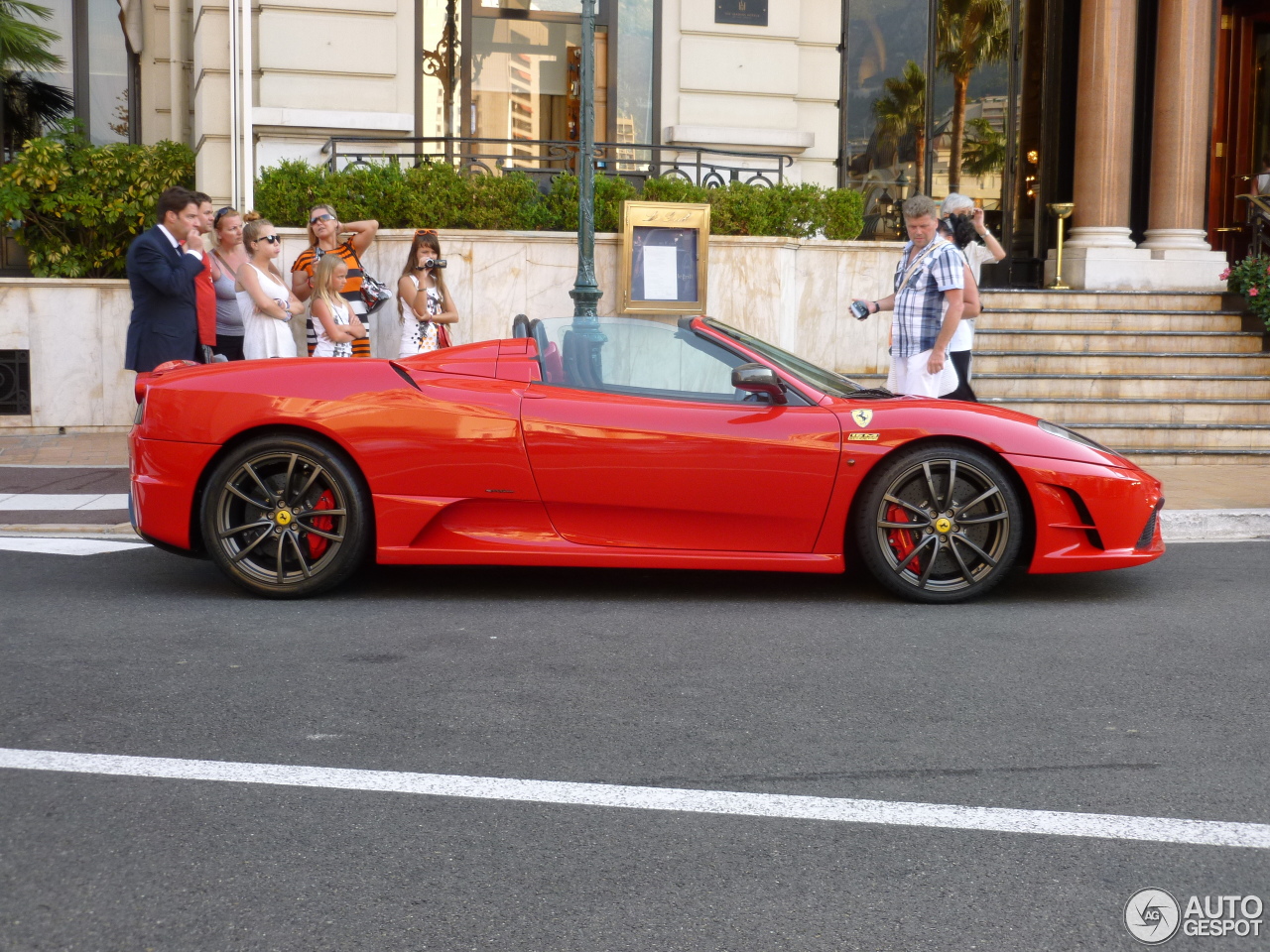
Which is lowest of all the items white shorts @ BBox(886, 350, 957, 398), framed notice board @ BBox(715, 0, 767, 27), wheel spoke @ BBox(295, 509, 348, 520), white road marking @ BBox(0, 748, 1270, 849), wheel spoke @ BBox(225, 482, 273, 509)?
white road marking @ BBox(0, 748, 1270, 849)

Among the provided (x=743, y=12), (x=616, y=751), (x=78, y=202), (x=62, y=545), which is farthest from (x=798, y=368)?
(x=78, y=202)

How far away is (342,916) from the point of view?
115 inches

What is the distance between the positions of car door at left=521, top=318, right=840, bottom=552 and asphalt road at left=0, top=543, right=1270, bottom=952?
334 millimetres

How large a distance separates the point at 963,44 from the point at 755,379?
12.3 m

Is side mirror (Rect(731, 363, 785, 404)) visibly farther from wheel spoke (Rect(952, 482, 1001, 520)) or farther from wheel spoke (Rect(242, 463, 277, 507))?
wheel spoke (Rect(242, 463, 277, 507))

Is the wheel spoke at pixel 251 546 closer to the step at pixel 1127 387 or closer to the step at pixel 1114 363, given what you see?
the step at pixel 1127 387

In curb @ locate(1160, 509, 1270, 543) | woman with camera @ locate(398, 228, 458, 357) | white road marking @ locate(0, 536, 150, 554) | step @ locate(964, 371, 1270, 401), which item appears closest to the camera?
white road marking @ locate(0, 536, 150, 554)

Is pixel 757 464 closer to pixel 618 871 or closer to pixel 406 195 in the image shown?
pixel 618 871

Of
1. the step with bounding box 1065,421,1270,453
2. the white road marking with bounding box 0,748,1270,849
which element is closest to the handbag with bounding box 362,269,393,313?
the step with bounding box 1065,421,1270,453

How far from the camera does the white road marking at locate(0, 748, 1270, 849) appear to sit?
3.40 m

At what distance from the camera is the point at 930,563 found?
599 centimetres

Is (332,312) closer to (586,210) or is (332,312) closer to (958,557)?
(586,210)

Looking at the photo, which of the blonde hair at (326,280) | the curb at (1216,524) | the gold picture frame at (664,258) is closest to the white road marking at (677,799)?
the curb at (1216,524)

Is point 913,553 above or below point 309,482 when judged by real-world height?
→ below
